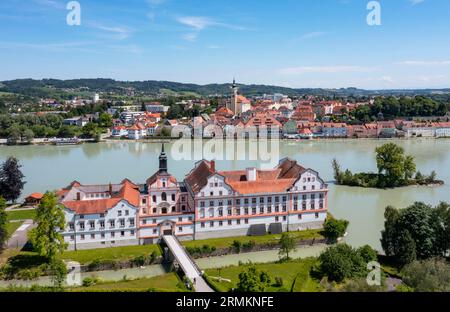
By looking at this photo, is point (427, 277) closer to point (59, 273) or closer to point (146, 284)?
point (146, 284)

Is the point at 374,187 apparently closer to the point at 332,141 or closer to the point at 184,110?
the point at 332,141

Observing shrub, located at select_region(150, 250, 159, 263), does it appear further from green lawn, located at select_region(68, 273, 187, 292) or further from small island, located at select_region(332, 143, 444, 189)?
small island, located at select_region(332, 143, 444, 189)

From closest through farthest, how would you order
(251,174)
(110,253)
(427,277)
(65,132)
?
(427,277), (110,253), (251,174), (65,132)

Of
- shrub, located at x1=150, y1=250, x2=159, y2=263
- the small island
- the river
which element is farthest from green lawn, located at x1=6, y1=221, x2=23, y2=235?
the small island

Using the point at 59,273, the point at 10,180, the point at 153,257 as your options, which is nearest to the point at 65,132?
the point at 10,180

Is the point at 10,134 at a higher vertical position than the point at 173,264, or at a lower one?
higher

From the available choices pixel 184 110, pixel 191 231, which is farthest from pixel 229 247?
pixel 184 110
